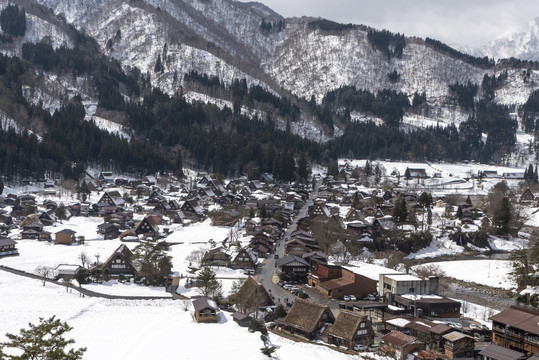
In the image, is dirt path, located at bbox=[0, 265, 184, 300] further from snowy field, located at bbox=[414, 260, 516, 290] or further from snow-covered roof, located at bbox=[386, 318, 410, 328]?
snowy field, located at bbox=[414, 260, 516, 290]

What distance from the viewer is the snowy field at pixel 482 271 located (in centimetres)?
4188

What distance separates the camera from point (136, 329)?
26.1 metres

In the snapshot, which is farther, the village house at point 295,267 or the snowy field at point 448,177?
the snowy field at point 448,177

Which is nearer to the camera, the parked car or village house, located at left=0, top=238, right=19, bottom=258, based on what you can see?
the parked car

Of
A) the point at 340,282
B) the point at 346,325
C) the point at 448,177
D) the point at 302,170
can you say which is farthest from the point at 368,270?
the point at 448,177

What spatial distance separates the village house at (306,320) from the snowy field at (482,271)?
2008cm

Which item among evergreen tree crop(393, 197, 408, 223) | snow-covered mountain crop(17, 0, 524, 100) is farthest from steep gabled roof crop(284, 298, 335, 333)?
snow-covered mountain crop(17, 0, 524, 100)

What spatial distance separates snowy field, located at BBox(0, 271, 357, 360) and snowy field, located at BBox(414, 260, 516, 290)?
77.0 ft

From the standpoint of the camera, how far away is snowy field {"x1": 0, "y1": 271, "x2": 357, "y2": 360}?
23.1m

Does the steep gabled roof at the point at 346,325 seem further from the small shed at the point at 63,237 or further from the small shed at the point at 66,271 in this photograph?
the small shed at the point at 63,237

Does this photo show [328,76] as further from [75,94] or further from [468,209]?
[468,209]

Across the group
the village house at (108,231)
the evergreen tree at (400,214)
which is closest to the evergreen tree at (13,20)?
the village house at (108,231)

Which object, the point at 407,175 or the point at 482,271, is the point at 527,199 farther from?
the point at 482,271

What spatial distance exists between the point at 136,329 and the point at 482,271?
108 feet
